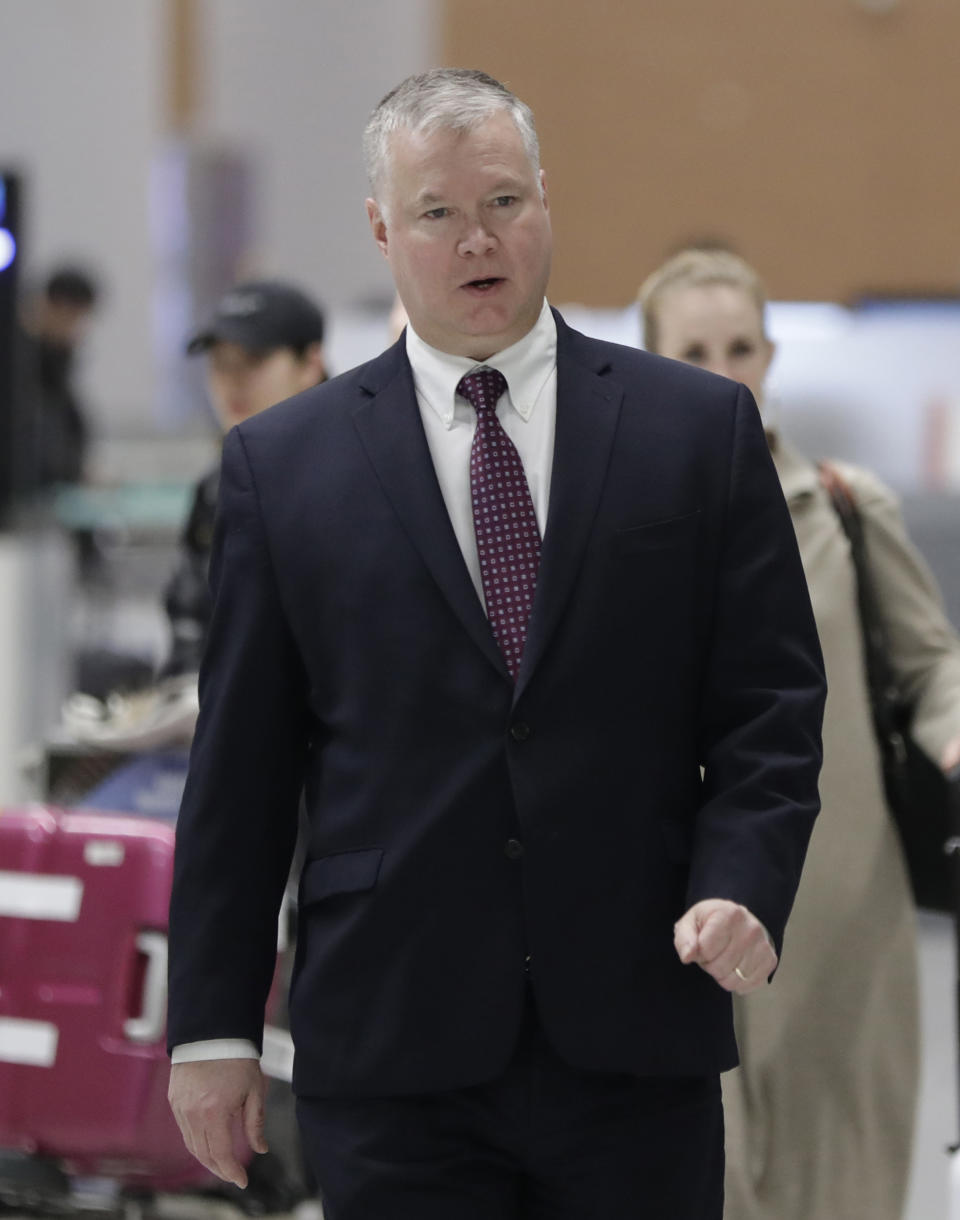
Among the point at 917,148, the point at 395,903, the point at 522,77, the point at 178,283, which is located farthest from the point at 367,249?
the point at 395,903

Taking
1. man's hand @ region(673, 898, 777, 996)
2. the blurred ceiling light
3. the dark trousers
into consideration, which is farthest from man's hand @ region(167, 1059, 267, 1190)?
the blurred ceiling light

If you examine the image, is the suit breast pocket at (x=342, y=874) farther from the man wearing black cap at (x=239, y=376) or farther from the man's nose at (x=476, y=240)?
the man wearing black cap at (x=239, y=376)

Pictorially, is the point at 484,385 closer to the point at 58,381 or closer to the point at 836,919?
the point at 836,919

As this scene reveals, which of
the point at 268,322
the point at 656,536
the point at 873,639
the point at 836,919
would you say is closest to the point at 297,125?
the point at 268,322

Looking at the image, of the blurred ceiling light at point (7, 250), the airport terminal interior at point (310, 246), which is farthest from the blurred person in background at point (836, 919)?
the blurred ceiling light at point (7, 250)

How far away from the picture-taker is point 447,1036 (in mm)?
1685

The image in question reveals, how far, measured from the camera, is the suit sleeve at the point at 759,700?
1.67 metres

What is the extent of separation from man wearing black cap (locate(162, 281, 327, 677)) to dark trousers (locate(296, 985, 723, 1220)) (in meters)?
1.84

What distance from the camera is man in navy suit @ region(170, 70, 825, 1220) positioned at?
1.69m

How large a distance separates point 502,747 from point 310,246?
1126 centimetres

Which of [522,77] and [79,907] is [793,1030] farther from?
[522,77]

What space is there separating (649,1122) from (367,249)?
11169 millimetres

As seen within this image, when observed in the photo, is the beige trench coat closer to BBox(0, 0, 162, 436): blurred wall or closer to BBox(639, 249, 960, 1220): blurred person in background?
BBox(639, 249, 960, 1220): blurred person in background

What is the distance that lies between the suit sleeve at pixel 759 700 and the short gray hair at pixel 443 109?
1.12 ft
